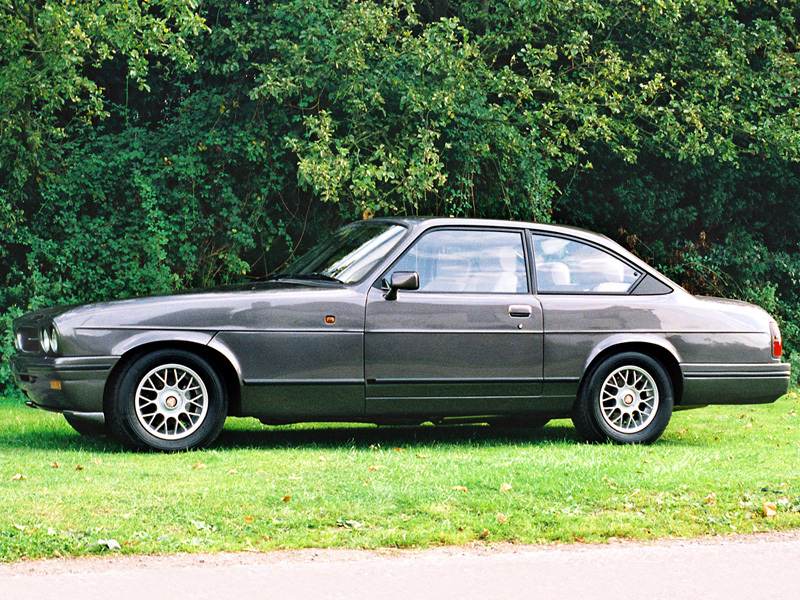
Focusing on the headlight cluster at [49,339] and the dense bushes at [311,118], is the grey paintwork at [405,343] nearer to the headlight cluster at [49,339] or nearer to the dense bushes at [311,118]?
the headlight cluster at [49,339]

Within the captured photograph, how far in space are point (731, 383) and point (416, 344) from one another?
108 inches

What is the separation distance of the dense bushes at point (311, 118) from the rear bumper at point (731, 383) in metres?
5.50

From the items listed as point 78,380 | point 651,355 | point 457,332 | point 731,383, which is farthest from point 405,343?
point 731,383

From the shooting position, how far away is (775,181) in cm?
2067

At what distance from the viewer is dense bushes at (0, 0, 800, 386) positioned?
1427 centimetres

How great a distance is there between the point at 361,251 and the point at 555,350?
1.70 metres

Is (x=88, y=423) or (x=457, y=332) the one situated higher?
(x=457, y=332)

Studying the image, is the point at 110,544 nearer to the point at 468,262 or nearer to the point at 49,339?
the point at 49,339

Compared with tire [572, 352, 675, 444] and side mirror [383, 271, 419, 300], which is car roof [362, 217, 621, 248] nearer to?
side mirror [383, 271, 419, 300]

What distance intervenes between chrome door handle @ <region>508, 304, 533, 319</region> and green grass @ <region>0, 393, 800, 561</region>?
1.03 meters

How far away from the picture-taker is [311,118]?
46.6 feet

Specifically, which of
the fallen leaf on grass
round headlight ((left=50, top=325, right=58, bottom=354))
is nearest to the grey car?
round headlight ((left=50, top=325, right=58, bottom=354))

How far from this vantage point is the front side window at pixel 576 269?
9.39 metres

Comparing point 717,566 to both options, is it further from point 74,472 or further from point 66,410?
point 66,410
